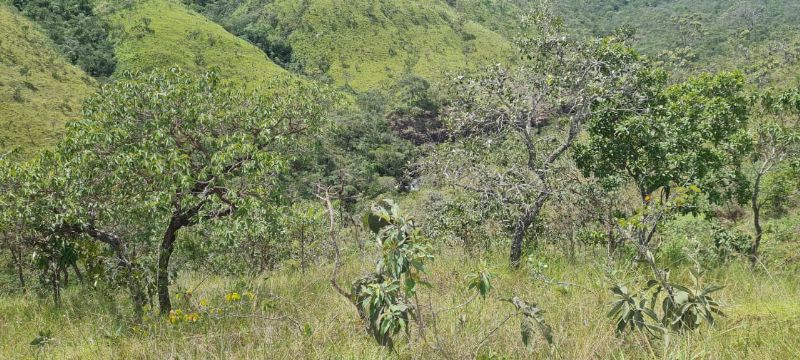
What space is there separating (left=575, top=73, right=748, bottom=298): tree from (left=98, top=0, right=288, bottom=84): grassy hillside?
76776mm

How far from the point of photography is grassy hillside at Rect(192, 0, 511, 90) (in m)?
102

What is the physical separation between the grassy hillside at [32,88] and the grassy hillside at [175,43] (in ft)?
42.4

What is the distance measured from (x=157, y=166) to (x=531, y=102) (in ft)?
19.7

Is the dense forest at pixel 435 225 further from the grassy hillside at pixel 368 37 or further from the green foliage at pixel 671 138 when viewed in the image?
the grassy hillside at pixel 368 37

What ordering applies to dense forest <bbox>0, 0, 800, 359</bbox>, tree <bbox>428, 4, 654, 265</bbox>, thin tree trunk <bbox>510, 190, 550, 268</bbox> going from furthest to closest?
tree <bbox>428, 4, 654, 265</bbox>
thin tree trunk <bbox>510, 190, 550, 268</bbox>
dense forest <bbox>0, 0, 800, 359</bbox>

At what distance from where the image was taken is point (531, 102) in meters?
8.50

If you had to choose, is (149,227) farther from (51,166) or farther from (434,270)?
(434,270)

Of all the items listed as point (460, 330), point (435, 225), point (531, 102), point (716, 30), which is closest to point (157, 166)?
point (460, 330)

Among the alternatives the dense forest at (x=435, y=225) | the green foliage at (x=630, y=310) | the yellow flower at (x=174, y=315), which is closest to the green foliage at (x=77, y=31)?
the dense forest at (x=435, y=225)

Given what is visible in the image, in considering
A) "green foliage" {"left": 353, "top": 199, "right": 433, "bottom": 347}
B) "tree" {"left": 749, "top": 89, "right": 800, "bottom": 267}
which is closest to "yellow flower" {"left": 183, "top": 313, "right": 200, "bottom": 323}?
"green foliage" {"left": 353, "top": 199, "right": 433, "bottom": 347}

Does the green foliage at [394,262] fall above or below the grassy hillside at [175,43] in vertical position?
above

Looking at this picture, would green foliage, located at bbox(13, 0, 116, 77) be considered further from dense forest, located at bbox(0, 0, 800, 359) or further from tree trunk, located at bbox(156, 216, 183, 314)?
tree trunk, located at bbox(156, 216, 183, 314)

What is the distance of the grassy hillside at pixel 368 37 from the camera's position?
336ft

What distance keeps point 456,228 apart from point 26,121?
187 feet
